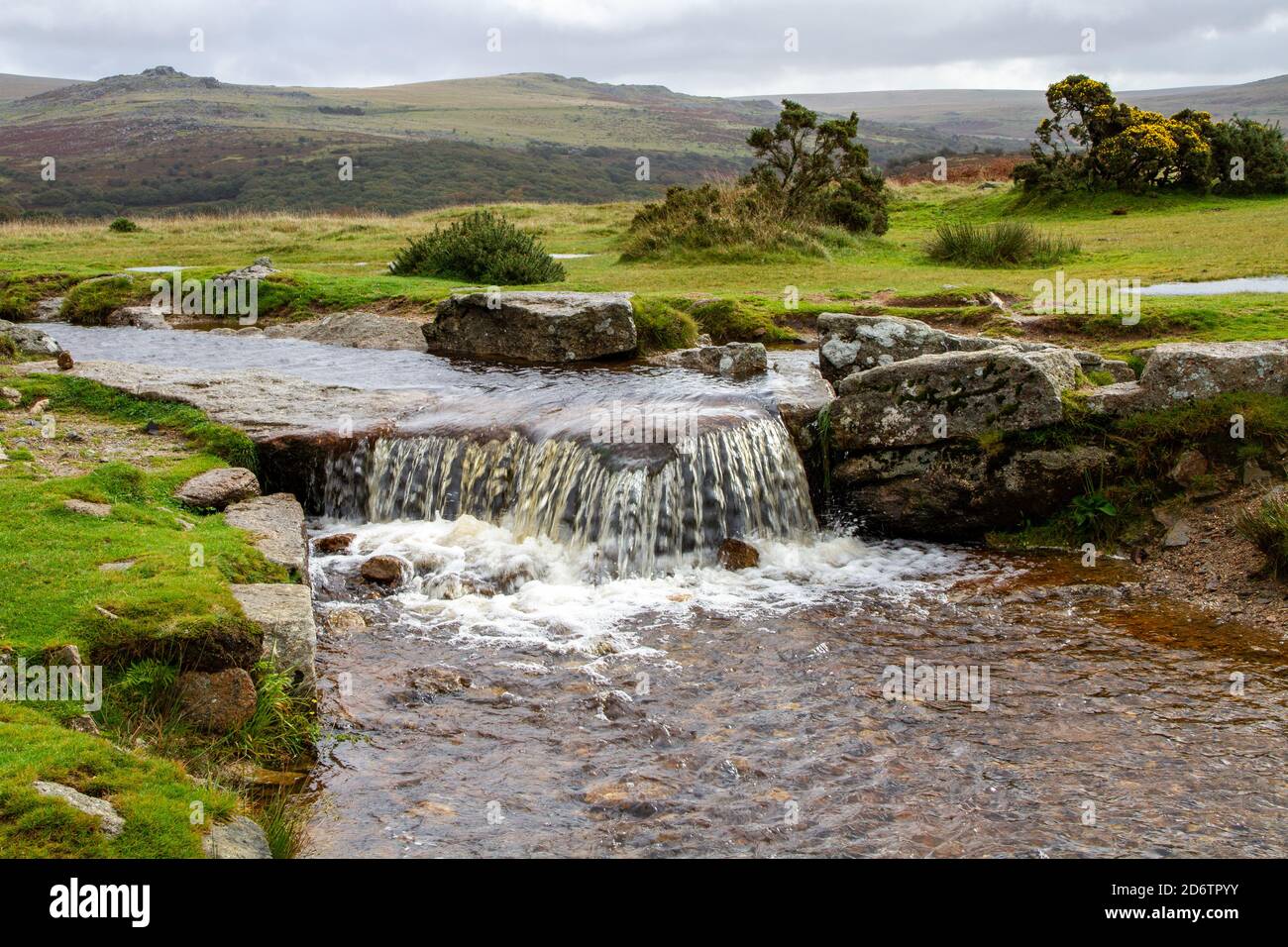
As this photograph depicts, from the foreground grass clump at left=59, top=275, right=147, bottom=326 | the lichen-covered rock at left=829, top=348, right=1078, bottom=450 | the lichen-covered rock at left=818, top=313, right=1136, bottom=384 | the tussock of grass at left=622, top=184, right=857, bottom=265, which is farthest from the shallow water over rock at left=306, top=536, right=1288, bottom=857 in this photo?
the tussock of grass at left=622, top=184, right=857, bottom=265

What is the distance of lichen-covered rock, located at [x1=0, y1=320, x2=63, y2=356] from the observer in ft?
54.3

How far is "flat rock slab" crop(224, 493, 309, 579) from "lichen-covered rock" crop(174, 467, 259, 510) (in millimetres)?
131

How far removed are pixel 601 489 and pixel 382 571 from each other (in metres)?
2.49

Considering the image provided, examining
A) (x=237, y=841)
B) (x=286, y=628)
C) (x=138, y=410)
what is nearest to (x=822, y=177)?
(x=138, y=410)

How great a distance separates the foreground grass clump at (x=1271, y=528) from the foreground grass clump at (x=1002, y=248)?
13.6m

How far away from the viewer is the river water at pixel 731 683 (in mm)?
6082

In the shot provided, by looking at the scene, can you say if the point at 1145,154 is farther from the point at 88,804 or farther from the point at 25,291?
the point at 88,804

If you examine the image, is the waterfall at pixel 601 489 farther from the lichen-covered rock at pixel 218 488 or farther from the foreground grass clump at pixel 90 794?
the foreground grass clump at pixel 90 794

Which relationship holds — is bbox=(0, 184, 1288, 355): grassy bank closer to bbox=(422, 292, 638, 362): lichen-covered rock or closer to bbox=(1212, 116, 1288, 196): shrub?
bbox=(1212, 116, 1288, 196): shrub

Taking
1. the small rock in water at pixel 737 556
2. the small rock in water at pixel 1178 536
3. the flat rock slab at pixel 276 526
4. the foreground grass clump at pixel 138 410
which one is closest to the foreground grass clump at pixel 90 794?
the flat rock slab at pixel 276 526

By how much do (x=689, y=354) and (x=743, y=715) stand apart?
9489 millimetres

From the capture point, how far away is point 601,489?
1138cm
